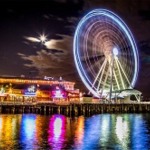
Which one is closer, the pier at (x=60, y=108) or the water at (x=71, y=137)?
the water at (x=71, y=137)

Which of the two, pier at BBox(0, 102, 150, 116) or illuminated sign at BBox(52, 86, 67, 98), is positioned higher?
illuminated sign at BBox(52, 86, 67, 98)

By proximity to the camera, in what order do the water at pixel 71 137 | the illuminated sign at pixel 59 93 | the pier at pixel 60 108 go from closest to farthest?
the water at pixel 71 137, the pier at pixel 60 108, the illuminated sign at pixel 59 93

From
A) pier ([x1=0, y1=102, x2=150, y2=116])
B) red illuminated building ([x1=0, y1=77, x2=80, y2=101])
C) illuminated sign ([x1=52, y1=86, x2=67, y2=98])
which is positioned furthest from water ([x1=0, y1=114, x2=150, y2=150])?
red illuminated building ([x1=0, y1=77, x2=80, y2=101])

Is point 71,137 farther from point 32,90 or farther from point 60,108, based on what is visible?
point 32,90

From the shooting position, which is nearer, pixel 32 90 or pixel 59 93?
pixel 59 93

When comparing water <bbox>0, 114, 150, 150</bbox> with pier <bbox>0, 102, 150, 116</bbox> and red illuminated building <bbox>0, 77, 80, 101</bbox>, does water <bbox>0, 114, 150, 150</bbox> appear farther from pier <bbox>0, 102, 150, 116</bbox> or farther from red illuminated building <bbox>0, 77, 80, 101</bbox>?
red illuminated building <bbox>0, 77, 80, 101</bbox>

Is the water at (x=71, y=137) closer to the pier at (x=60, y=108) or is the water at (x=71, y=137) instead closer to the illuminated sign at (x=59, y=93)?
the pier at (x=60, y=108)

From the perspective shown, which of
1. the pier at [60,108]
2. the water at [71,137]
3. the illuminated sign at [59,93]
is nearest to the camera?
the water at [71,137]

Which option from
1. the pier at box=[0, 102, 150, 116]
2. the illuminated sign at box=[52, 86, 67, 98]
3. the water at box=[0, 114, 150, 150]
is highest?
the illuminated sign at box=[52, 86, 67, 98]

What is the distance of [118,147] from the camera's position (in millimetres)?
36219

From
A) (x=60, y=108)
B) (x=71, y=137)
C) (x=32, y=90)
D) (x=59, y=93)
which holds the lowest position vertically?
(x=71, y=137)

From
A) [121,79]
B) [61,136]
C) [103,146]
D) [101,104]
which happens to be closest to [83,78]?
[121,79]

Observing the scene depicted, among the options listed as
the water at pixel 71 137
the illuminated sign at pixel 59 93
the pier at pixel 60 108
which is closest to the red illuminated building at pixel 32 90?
the illuminated sign at pixel 59 93

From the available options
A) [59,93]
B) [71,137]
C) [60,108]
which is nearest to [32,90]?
[59,93]
